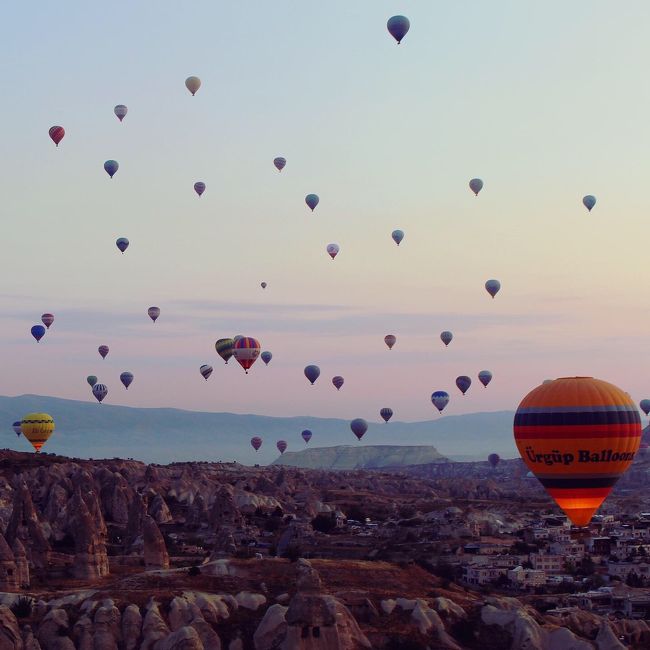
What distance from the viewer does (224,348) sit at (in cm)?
12800

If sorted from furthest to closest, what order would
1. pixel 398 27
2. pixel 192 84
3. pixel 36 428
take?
pixel 36 428, pixel 192 84, pixel 398 27

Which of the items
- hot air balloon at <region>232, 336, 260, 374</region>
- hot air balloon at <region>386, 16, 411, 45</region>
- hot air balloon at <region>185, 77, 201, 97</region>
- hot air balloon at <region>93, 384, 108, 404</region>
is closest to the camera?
hot air balloon at <region>386, 16, 411, 45</region>

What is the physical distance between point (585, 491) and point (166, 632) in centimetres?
1901

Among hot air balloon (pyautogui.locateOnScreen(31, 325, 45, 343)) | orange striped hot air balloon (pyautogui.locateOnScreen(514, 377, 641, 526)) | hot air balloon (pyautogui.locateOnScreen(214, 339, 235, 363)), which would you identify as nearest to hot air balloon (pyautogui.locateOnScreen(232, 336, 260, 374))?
hot air balloon (pyautogui.locateOnScreen(214, 339, 235, 363))

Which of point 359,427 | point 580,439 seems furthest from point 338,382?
point 580,439

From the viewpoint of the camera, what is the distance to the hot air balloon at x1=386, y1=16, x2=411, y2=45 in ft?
304

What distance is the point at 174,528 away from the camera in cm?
12112

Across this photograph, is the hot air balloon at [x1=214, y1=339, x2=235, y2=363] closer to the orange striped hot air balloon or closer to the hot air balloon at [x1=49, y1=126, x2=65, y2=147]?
the hot air balloon at [x1=49, y1=126, x2=65, y2=147]

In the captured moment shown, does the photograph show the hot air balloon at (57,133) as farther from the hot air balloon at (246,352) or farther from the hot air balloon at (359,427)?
the hot air balloon at (359,427)

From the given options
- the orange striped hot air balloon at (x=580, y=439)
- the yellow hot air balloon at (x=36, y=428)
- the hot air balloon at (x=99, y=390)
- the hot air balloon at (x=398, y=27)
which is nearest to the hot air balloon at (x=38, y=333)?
the yellow hot air balloon at (x=36, y=428)

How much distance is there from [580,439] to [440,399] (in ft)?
261

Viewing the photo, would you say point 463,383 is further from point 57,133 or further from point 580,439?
point 580,439

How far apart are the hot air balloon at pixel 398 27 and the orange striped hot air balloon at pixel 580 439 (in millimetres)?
32499

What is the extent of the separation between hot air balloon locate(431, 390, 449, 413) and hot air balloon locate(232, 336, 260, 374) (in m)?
26.2
